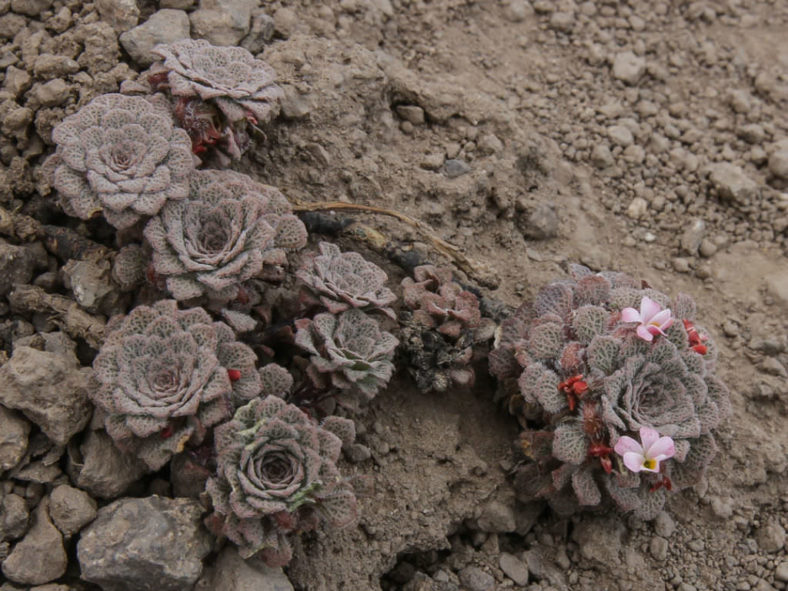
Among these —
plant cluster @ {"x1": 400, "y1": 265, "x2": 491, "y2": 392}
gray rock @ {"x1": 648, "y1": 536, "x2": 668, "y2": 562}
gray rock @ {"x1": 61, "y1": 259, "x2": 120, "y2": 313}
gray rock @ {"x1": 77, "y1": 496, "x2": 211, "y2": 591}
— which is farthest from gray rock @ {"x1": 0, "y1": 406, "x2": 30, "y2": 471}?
gray rock @ {"x1": 648, "y1": 536, "x2": 668, "y2": 562}

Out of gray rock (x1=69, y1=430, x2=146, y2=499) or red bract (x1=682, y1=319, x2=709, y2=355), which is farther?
red bract (x1=682, y1=319, x2=709, y2=355)

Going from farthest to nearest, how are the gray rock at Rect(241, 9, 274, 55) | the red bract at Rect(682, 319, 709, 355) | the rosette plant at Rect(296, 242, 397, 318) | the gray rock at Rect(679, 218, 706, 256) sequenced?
the gray rock at Rect(679, 218, 706, 256)
the gray rock at Rect(241, 9, 274, 55)
the red bract at Rect(682, 319, 709, 355)
the rosette plant at Rect(296, 242, 397, 318)

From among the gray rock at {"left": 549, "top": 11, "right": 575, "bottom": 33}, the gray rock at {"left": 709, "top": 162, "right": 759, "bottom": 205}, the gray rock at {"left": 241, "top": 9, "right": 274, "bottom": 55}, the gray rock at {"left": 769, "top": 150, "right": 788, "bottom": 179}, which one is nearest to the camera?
the gray rock at {"left": 241, "top": 9, "right": 274, "bottom": 55}

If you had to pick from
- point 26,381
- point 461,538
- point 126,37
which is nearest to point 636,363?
point 461,538

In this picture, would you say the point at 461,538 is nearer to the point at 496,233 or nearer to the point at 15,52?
the point at 496,233

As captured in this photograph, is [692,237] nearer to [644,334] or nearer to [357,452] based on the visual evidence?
[644,334]

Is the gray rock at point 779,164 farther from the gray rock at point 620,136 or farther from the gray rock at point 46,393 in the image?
the gray rock at point 46,393

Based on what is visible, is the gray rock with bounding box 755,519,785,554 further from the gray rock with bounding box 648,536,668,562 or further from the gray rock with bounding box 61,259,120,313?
the gray rock with bounding box 61,259,120,313
